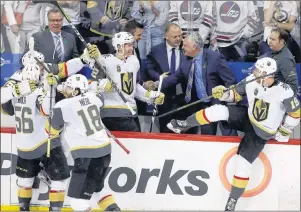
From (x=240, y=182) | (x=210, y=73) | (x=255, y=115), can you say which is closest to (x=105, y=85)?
(x=210, y=73)

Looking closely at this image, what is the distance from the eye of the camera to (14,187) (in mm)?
7832

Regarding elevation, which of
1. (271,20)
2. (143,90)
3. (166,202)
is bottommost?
(166,202)

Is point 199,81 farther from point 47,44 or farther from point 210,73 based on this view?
point 47,44

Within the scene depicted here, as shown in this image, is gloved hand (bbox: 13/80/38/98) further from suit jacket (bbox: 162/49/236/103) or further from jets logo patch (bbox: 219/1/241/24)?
jets logo patch (bbox: 219/1/241/24)

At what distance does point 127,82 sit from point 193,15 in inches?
28.7

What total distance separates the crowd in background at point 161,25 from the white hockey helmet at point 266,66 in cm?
30

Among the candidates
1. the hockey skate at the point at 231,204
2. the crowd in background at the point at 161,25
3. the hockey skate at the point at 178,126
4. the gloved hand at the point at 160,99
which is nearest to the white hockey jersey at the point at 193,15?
Answer: the crowd in background at the point at 161,25

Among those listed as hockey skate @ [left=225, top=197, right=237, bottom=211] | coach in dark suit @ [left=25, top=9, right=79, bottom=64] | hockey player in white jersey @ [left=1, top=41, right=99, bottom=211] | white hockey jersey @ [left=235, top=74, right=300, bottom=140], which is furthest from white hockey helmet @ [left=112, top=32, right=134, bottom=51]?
hockey skate @ [left=225, top=197, right=237, bottom=211]

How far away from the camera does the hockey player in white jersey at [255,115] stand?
7543 millimetres

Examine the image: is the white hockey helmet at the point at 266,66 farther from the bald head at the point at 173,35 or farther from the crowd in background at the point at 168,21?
the bald head at the point at 173,35

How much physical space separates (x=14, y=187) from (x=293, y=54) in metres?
2.28

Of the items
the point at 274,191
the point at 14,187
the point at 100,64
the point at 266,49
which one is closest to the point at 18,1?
the point at 100,64

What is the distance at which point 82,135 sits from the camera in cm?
734

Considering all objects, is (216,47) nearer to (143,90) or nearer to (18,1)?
(143,90)
